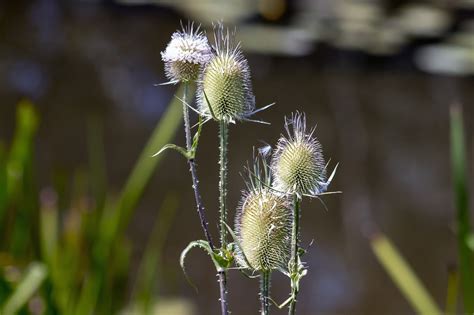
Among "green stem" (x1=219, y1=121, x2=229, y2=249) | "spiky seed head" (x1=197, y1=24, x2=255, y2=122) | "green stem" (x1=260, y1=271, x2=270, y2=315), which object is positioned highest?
"spiky seed head" (x1=197, y1=24, x2=255, y2=122)

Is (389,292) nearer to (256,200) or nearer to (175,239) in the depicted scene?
(175,239)

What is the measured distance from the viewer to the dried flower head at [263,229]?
1.68 ft

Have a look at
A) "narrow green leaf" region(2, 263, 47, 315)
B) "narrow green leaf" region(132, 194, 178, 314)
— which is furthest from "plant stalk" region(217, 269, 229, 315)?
"narrow green leaf" region(132, 194, 178, 314)

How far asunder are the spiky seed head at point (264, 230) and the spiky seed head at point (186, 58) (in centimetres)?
9

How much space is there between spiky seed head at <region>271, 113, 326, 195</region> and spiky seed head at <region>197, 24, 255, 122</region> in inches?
1.3

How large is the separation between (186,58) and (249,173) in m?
0.08

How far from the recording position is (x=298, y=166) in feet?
1.68

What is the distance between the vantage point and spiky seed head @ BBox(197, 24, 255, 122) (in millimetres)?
531

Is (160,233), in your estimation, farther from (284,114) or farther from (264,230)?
(264,230)

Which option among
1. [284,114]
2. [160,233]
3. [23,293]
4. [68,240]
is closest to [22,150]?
[68,240]

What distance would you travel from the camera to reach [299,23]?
304 cm

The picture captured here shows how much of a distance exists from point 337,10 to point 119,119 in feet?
2.97

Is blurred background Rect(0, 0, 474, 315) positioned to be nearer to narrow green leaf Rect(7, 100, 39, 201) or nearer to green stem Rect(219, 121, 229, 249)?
narrow green leaf Rect(7, 100, 39, 201)

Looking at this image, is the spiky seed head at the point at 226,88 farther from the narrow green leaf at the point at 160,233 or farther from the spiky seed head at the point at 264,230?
the narrow green leaf at the point at 160,233
